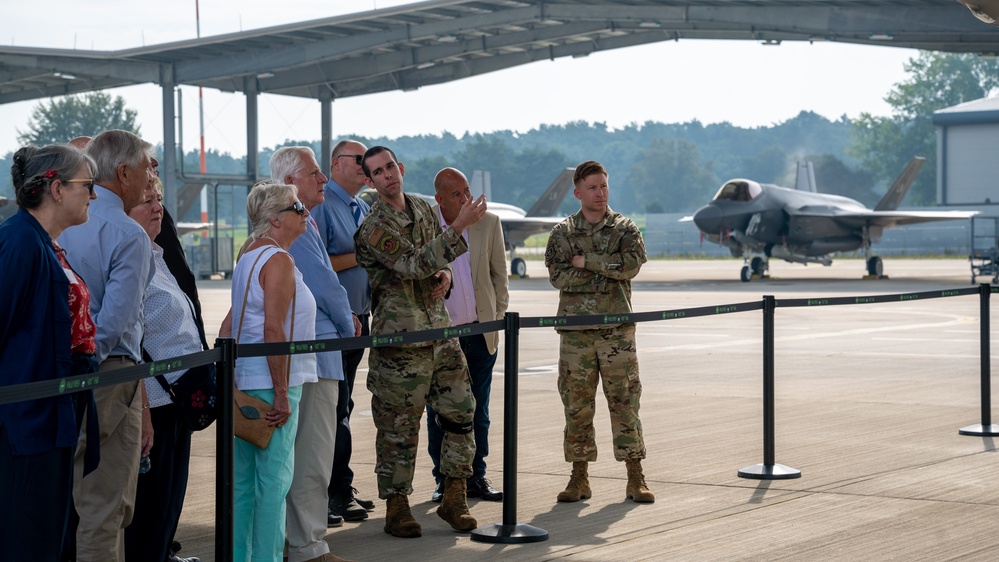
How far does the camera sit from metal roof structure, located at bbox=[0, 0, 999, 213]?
94.8 ft

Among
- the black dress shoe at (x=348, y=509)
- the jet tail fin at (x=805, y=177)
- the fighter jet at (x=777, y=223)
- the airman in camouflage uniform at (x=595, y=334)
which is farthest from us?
the jet tail fin at (x=805, y=177)

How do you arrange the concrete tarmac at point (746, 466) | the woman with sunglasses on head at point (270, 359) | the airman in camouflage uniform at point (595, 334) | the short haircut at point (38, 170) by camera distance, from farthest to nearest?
the airman in camouflage uniform at point (595, 334) < the concrete tarmac at point (746, 466) < the woman with sunglasses on head at point (270, 359) < the short haircut at point (38, 170)

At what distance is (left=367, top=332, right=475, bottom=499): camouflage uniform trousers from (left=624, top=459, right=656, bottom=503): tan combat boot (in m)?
1.20

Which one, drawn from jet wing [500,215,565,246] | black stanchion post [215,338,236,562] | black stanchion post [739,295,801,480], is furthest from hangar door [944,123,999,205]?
black stanchion post [215,338,236,562]

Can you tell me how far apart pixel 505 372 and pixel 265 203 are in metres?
1.48

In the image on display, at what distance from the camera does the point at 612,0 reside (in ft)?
101

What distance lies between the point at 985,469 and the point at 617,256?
2.84 metres

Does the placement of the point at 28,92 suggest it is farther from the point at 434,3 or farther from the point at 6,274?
the point at 6,274

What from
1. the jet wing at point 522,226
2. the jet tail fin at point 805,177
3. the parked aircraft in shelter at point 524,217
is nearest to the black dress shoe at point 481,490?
the parked aircraft in shelter at point 524,217

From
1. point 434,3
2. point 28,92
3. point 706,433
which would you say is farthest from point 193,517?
point 28,92

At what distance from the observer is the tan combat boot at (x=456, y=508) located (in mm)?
6039

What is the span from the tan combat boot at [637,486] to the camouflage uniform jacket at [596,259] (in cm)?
84

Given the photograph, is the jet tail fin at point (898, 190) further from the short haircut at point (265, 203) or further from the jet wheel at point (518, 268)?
the short haircut at point (265, 203)

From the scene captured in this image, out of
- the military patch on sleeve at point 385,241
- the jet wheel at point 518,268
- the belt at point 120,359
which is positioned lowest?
the jet wheel at point 518,268
